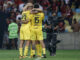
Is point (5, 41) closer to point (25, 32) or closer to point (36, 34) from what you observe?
point (36, 34)

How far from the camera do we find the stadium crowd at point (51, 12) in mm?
27922

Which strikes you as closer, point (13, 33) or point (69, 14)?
point (13, 33)

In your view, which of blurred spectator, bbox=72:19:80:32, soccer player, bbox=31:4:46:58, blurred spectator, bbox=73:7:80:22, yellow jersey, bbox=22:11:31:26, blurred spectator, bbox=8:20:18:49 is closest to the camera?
yellow jersey, bbox=22:11:31:26

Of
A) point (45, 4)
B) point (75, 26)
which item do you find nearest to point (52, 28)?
point (75, 26)

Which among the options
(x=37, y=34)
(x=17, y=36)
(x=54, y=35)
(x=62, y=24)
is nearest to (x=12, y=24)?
(x=17, y=36)

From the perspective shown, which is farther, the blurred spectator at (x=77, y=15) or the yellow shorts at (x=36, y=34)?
the blurred spectator at (x=77, y=15)

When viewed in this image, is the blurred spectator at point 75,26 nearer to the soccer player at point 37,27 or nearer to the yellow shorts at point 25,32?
the soccer player at point 37,27

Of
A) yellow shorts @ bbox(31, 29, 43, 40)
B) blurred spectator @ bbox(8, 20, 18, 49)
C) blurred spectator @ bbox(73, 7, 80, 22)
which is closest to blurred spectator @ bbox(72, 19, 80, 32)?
blurred spectator @ bbox(73, 7, 80, 22)

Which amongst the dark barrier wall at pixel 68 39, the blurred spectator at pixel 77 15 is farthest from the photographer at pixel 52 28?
the blurred spectator at pixel 77 15

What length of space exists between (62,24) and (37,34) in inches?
376

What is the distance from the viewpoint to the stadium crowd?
27922 millimetres

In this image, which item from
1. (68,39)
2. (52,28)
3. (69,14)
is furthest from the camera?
(69,14)

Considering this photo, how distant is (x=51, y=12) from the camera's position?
92.7ft

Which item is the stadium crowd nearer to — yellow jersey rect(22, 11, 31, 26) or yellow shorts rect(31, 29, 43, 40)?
yellow shorts rect(31, 29, 43, 40)
